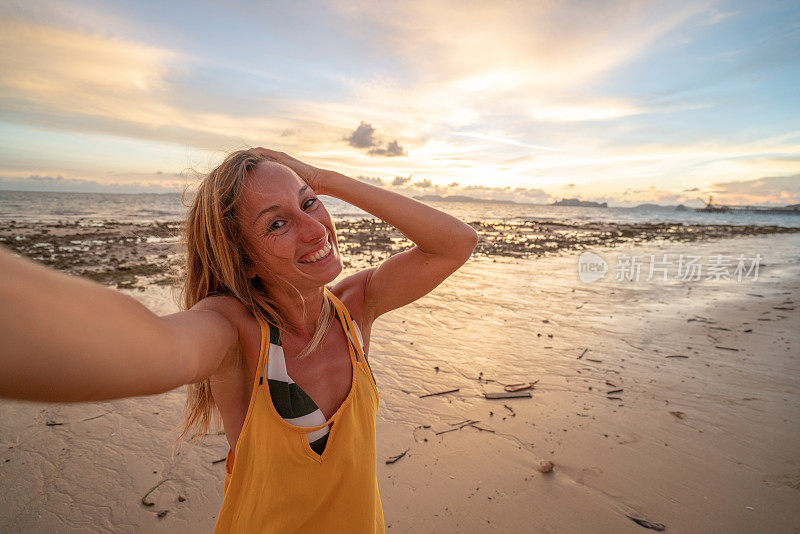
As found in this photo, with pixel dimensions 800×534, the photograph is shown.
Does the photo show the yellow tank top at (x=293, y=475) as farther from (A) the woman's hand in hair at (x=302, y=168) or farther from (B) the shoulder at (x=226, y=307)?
(A) the woman's hand in hair at (x=302, y=168)

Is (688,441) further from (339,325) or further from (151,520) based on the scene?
(151,520)

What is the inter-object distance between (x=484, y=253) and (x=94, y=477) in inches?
613

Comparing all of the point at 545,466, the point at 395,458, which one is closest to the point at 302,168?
the point at 395,458

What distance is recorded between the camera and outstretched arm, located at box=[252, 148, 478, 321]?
88.0 inches

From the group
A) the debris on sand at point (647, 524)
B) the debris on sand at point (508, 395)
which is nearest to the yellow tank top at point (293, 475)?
the debris on sand at point (647, 524)

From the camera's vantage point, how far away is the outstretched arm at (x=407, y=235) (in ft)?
7.34

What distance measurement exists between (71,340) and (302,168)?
5.34 feet

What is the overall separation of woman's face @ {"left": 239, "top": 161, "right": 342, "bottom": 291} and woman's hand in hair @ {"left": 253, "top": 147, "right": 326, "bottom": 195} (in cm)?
22

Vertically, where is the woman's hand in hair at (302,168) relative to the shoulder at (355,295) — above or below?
above

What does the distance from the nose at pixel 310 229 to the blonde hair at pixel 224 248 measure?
25 centimetres

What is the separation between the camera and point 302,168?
7.18 ft

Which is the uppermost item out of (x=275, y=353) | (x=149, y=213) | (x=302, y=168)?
(x=302, y=168)

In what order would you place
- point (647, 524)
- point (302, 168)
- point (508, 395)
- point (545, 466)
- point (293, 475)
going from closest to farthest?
1. point (293, 475)
2. point (302, 168)
3. point (647, 524)
4. point (545, 466)
5. point (508, 395)

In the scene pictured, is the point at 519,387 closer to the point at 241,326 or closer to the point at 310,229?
the point at 310,229
